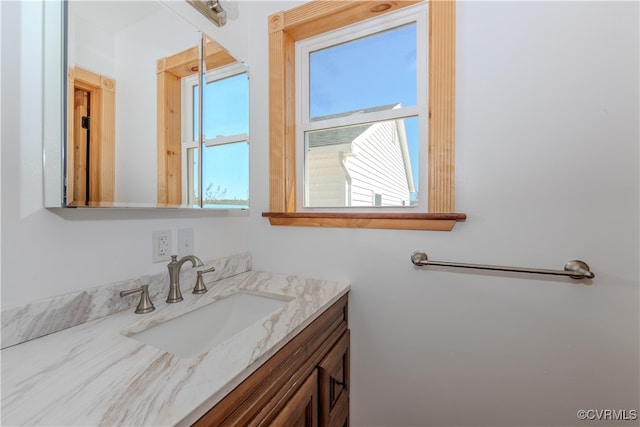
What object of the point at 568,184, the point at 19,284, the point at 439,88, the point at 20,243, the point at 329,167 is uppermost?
the point at 439,88

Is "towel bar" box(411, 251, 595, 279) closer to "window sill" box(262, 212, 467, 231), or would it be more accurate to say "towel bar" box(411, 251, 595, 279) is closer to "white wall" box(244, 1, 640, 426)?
"white wall" box(244, 1, 640, 426)

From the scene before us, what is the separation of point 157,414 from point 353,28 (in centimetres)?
155

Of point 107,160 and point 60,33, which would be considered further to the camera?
point 107,160

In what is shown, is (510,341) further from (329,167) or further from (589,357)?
(329,167)

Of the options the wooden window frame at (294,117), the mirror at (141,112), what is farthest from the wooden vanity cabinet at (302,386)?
the mirror at (141,112)

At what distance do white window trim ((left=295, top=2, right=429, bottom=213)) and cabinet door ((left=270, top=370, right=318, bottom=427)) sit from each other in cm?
74

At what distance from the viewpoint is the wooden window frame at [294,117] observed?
1027 millimetres

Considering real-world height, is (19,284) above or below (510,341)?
above

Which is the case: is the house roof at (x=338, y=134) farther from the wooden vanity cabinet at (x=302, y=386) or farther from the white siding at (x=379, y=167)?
the wooden vanity cabinet at (x=302, y=386)

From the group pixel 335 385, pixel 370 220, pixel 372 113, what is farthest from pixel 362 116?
pixel 335 385

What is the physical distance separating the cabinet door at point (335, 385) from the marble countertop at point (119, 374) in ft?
0.84

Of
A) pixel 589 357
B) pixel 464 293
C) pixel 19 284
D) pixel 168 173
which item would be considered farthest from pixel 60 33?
pixel 589 357

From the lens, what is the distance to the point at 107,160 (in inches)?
32.9

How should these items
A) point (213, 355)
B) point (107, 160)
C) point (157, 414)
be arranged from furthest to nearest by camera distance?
point (107, 160)
point (213, 355)
point (157, 414)
